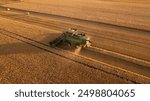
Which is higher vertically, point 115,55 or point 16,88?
point 115,55

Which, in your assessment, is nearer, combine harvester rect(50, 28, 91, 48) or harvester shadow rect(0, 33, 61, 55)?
combine harvester rect(50, 28, 91, 48)

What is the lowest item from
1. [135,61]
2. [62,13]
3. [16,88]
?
[16,88]

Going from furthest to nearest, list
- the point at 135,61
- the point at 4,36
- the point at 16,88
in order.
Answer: the point at 4,36
the point at 135,61
the point at 16,88

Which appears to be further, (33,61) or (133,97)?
(33,61)

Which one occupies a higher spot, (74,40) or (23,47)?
(74,40)

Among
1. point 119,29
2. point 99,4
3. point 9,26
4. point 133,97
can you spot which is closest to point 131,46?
point 119,29

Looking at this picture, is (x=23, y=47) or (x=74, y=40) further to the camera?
(x=23, y=47)

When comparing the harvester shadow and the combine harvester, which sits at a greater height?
the combine harvester

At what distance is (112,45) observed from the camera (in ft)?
67.7

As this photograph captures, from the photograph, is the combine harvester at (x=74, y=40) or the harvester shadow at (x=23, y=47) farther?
the harvester shadow at (x=23, y=47)

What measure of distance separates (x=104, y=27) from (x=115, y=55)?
26.0 ft

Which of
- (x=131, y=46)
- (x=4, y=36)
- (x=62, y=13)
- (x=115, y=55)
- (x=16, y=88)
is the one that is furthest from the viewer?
(x=62, y=13)

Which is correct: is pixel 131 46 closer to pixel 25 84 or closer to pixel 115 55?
pixel 115 55

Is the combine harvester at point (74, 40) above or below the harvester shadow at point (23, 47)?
above
